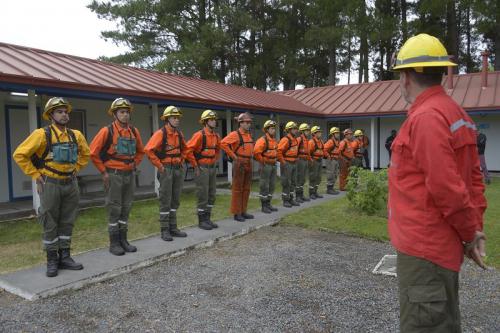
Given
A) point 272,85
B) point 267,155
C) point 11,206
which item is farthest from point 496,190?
point 272,85

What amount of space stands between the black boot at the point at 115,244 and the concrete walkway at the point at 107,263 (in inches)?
2.7

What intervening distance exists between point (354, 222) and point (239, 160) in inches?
98.9

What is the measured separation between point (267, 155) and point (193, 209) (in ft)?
7.43

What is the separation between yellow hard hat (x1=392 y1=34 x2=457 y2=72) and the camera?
209 cm

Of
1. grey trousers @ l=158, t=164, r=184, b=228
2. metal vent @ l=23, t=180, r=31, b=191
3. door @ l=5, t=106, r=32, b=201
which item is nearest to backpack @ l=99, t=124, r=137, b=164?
grey trousers @ l=158, t=164, r=184, b=228

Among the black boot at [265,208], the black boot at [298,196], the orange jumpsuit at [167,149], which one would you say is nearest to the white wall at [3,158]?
the orange jumpsuit at [167,149]

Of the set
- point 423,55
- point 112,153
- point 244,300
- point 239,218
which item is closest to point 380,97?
point 239,218

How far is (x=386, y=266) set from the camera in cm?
522

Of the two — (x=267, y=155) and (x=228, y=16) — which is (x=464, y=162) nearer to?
(x=267, y=155)

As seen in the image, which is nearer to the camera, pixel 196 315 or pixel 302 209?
pixel 196 315

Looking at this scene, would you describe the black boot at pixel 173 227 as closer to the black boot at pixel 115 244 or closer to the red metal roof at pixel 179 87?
the black boot at pixel 115 244

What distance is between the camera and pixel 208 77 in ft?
85.1

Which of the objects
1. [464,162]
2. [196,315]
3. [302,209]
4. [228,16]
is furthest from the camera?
[228,16]

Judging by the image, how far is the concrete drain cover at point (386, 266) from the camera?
496 centimetres
